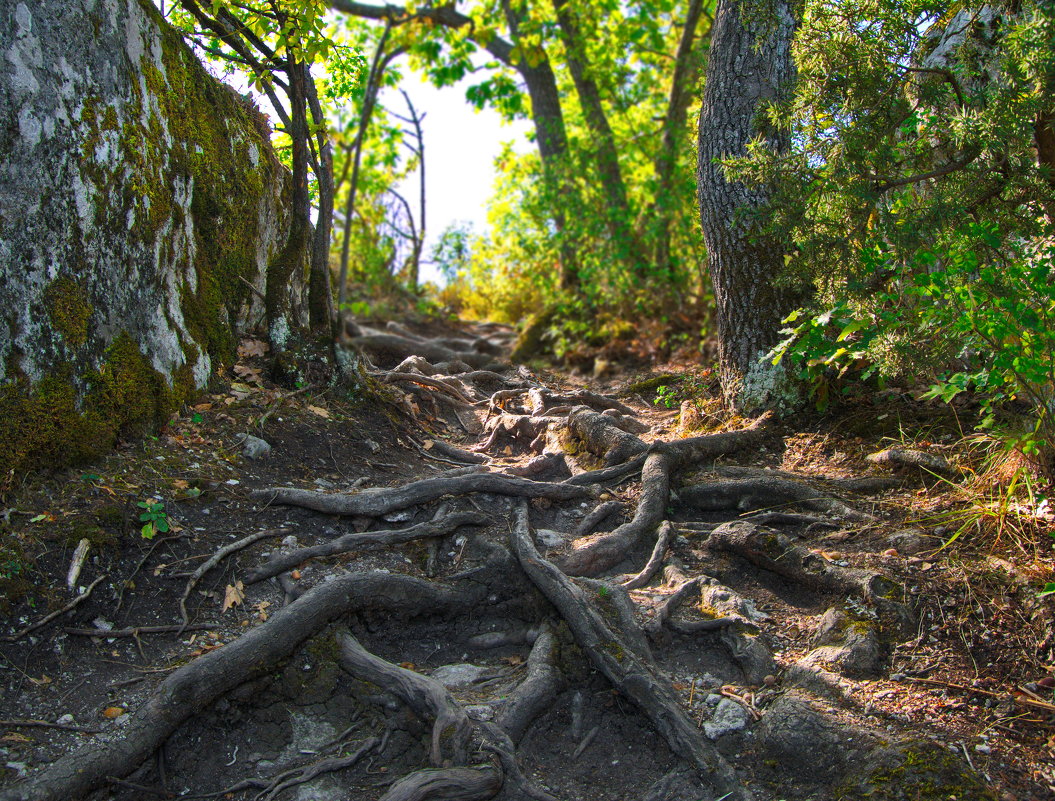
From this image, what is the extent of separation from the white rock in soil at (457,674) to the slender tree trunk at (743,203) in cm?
356

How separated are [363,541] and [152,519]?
1162 millimetres

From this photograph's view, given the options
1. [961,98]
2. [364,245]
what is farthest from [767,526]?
[364,245]

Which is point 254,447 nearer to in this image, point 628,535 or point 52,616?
point 52,616

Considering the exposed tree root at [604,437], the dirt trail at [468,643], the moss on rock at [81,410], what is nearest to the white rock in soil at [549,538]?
the dirt trail at [468,643]

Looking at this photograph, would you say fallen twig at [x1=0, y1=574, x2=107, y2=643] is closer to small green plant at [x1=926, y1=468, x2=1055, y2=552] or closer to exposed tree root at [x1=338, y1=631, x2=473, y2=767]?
exposed tree root at [x1=338, y1=631, x2=473, y2=767]

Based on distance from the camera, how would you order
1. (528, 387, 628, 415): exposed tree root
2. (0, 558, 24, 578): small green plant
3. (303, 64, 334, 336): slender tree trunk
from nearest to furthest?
(0, 558, 24, 578): small green plant
(303, 64, 334, 336): slender tree trunk
(528, 387, 628, 415): exposed tree root

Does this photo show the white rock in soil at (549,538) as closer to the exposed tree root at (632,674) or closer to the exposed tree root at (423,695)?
the exposed tree root at (632,674)

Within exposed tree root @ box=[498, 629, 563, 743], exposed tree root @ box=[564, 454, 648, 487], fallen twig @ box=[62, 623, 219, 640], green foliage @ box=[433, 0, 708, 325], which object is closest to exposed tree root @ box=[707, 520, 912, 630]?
exposed tree root @ box=[564, 454, 648, 487]

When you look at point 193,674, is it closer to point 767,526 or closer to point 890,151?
point 767,526

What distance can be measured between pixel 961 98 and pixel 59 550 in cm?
506

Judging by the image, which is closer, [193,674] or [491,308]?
[193,674]

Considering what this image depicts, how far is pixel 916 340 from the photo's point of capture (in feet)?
13.6

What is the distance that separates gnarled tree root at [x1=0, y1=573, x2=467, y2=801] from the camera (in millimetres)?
2832

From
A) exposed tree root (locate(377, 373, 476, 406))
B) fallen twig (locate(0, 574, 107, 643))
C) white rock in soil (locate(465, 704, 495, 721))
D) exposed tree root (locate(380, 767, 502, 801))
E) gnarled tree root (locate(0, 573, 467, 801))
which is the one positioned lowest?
exposed tree root (locate(380, 767, 502, 801))
